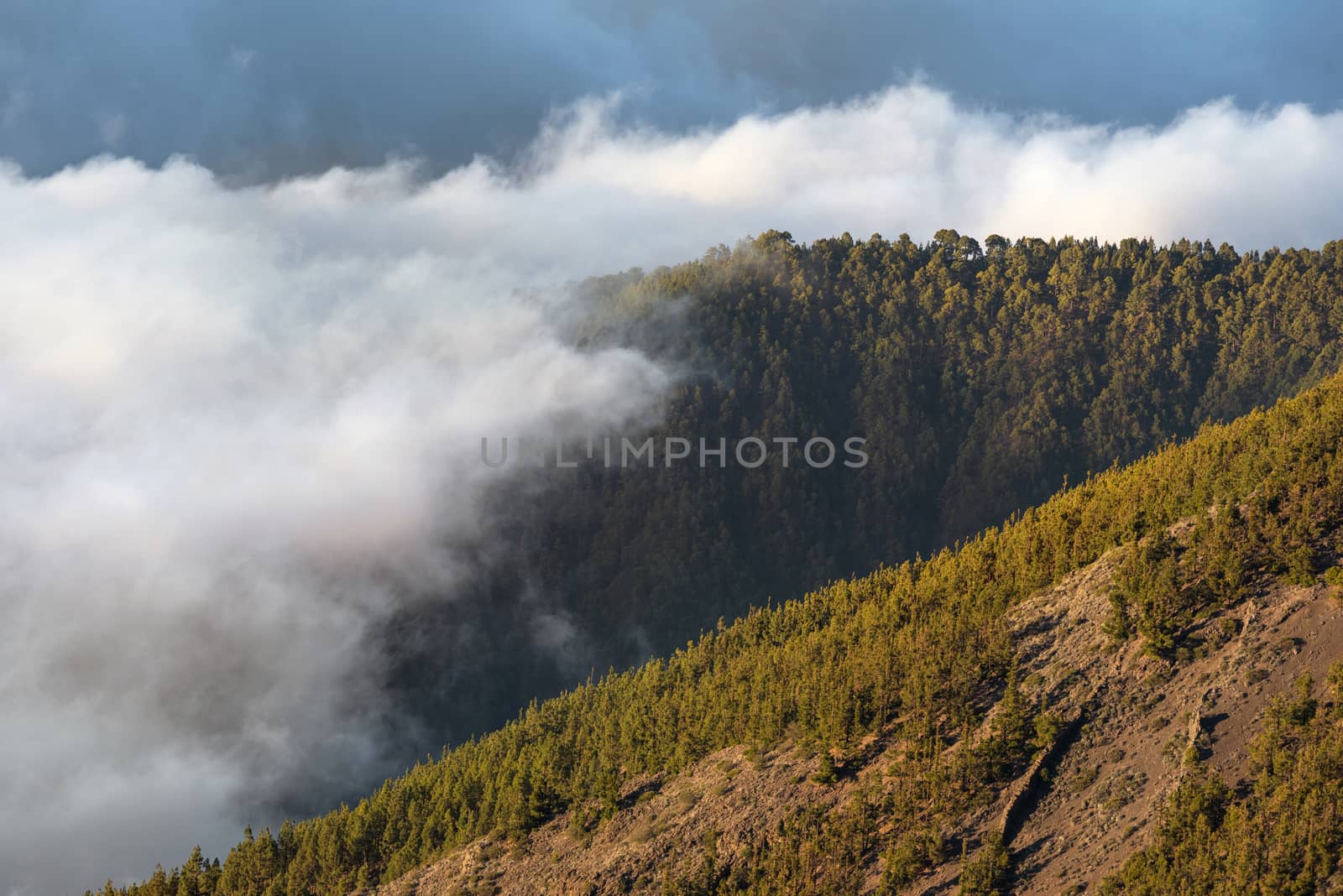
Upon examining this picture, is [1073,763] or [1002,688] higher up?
[1002,688]

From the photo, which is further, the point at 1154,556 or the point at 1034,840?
the point at 1154,556

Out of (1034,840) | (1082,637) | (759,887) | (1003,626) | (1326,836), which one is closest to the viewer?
(1326,836)

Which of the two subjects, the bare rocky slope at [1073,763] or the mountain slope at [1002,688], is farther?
the mountain slope at [1002,688]

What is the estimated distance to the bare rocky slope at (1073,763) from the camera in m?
144

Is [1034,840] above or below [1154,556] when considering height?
below

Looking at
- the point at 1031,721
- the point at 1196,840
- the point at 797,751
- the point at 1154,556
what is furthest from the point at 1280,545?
the point at 797,751

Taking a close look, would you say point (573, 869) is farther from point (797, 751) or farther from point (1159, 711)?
point (1159, 711)

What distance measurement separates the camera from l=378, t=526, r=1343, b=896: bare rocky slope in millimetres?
143625

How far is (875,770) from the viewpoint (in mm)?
170750

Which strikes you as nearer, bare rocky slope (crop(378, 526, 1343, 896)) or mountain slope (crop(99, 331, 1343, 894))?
bare rocky slope (crop(378, 526, 1343, 896))

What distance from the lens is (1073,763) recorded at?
154125 mm

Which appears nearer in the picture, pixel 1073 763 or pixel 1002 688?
pixel 1073 763

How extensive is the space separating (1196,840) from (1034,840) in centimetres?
1998

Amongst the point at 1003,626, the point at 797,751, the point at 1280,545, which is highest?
the point at 1280,545
